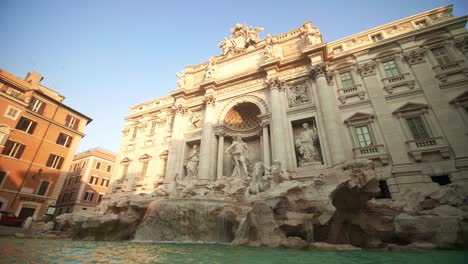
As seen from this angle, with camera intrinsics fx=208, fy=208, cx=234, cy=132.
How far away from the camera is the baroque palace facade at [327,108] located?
1162 cm

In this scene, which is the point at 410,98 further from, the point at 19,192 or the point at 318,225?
A: the point at 19,192

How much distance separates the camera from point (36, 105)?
22.3 meters

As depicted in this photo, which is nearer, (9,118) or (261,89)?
(261,89)

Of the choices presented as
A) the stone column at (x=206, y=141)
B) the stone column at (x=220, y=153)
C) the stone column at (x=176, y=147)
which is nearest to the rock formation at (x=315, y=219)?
the stone column at (x=206, y=141)

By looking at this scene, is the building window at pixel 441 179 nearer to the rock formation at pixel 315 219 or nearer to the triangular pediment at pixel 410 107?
the rock formation at pixel 315 219

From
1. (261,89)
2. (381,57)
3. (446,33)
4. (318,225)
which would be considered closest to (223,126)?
(261,89)

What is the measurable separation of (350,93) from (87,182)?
38714 mm

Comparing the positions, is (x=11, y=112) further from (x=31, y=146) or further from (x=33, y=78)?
(x=33, y=78)

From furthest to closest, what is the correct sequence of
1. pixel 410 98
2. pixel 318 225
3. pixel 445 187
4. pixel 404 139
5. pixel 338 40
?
pixel 338 40, pixel 410 98, pixel 404 139, pixel 445 187, pixel 318 225

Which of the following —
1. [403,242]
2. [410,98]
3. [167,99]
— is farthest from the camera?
[167,99]

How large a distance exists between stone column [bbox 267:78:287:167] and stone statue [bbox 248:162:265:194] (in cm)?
194

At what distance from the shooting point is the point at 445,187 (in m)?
9.81

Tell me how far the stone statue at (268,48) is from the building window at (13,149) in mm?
24733

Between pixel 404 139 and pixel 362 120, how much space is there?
2419 millimetres
